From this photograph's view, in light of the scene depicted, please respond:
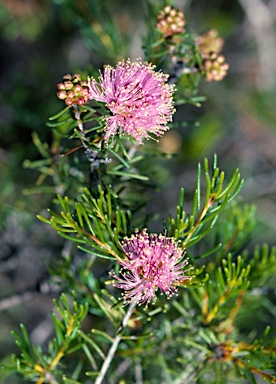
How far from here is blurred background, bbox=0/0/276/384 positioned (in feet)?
4.77

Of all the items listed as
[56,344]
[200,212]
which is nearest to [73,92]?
[200,212]

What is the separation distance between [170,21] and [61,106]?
Answer: 21.5 inches

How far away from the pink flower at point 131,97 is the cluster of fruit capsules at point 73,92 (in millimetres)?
14

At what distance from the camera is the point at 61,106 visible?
4.59ft

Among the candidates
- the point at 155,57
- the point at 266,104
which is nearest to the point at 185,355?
the point at 155,57

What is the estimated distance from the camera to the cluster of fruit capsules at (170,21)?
958mm

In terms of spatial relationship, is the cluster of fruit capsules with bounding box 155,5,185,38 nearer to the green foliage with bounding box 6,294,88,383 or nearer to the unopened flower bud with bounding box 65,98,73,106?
the unopened flower bud with bounding box 65,98,73,106

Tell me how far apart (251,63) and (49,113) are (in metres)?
→ 1.47

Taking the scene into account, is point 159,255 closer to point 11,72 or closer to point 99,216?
point 99,216

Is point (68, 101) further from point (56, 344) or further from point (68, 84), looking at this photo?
point (56, 344)

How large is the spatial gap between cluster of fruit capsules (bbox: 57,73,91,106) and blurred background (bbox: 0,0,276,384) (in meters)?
0.57

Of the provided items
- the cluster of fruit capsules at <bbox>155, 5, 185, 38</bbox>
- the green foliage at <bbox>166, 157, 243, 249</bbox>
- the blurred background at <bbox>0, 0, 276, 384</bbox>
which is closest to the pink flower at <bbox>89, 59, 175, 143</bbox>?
the green foliage at <bbox>166, 157, 243, 249</bbox>

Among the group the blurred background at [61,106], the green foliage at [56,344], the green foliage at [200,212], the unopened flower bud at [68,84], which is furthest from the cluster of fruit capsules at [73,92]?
the blurred background at [61,106]

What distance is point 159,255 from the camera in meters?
0.74
